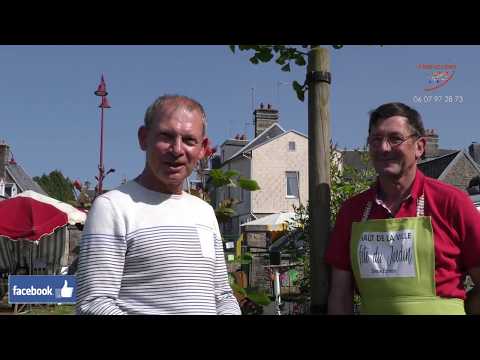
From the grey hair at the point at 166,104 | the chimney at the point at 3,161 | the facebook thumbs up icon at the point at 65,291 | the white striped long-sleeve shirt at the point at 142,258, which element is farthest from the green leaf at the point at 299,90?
the chimney at the point at 3,161

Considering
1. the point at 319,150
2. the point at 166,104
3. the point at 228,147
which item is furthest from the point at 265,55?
the point at 228,147

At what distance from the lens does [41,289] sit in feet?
19.6

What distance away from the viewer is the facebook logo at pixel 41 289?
5.21m

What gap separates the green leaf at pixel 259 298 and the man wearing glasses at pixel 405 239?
0.70 metres

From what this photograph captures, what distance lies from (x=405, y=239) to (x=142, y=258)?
955 mm

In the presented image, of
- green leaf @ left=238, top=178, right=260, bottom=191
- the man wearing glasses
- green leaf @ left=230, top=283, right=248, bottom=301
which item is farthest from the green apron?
green leaf @ left=238, top=178, right=260, bottom=191

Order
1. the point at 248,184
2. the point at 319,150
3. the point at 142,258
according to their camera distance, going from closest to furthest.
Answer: the point at 142,258 < the point at 319,150 < the point at 248,184

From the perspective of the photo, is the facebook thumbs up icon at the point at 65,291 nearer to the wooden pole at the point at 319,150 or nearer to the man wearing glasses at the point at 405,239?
the wooden pole at the point at 319,150

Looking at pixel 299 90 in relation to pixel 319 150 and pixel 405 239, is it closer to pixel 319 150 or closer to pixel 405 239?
pixel 319 150

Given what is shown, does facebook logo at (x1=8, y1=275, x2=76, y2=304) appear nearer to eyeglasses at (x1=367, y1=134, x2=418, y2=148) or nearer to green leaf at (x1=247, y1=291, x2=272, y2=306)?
green leaf at (x1=247, y1=291, x2=272, y2=306)
